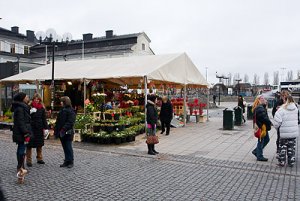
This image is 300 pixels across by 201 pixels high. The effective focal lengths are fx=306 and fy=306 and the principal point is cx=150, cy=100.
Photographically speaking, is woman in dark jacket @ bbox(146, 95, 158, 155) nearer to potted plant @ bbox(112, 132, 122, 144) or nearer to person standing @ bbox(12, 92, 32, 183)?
potted plant @ bbox(112, 132, 122, 144)

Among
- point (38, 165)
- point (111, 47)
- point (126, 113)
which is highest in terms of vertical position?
point (111, 47)

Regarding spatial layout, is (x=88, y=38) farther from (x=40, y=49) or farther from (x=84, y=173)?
(x=84, y=173)

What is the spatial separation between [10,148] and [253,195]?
7877 millimetres

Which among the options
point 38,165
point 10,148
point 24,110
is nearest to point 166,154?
point 38,165

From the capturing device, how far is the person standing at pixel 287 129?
7562 mm

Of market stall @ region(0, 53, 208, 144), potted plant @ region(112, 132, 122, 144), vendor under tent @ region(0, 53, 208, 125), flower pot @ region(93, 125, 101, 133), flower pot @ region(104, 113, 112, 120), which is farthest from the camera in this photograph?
vendor under tent @ region(0, 53, 208, 125)

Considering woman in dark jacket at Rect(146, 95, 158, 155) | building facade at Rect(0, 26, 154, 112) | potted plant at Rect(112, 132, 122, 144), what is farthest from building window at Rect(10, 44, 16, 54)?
woman in dark jacket at Rect(146, 95, 158, 155)

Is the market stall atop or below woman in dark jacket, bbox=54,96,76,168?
atop

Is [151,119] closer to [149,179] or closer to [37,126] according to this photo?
[149,179]

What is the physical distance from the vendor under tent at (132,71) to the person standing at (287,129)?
587 centimetres

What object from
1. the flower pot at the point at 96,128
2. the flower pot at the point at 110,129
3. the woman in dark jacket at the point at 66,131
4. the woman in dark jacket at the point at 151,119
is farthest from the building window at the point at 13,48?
the woman in dark jacket at the point at 66,131

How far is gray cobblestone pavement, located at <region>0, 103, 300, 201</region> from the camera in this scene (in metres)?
5.50

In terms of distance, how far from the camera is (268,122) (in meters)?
8.16

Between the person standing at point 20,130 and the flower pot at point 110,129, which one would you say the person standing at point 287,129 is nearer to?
the flower pot at point 110,129
